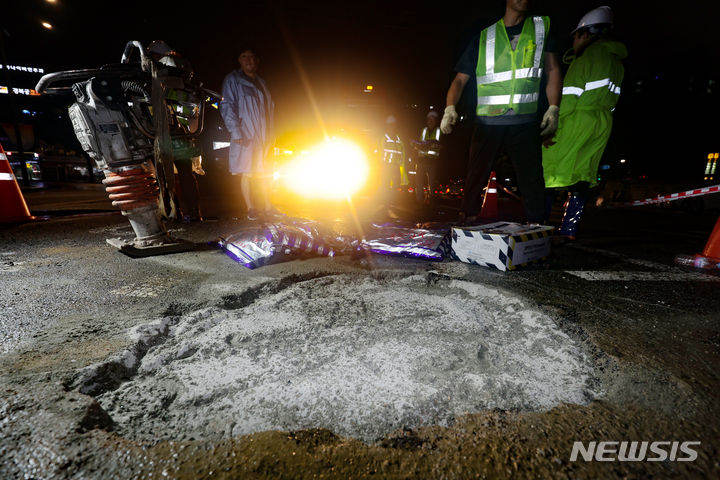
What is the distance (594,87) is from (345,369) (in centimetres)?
341

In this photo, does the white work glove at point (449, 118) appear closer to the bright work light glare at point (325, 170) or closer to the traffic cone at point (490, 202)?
the traffic cone at point (490, 202)

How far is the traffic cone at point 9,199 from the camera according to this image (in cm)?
377

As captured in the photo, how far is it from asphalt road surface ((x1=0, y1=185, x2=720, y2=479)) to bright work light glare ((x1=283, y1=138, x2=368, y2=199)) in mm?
3720

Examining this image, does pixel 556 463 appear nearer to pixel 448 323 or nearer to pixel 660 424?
pixel 660 424

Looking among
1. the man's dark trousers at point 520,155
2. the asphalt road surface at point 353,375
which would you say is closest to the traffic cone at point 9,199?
the asphalt road surface at point 353,375

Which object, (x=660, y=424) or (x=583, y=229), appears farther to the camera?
(x=583, y=229)

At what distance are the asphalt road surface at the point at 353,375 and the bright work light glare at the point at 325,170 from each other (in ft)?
12.2

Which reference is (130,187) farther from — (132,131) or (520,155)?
(520,155)

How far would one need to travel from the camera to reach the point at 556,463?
2.53 ft

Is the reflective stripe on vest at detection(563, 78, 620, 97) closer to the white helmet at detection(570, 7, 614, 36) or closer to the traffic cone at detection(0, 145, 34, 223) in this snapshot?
the white helmet at detection(570, 7, 614, 36)

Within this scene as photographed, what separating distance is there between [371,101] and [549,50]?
→ 36.8 ft

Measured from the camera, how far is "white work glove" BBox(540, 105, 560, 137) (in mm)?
2791

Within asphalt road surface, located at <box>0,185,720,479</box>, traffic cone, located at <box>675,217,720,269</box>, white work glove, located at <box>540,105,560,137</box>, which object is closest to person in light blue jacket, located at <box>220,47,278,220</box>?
asphalt road surface, located at <box>0,185,720,479</box>

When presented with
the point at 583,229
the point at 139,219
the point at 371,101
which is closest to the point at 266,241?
the point at 139,219
